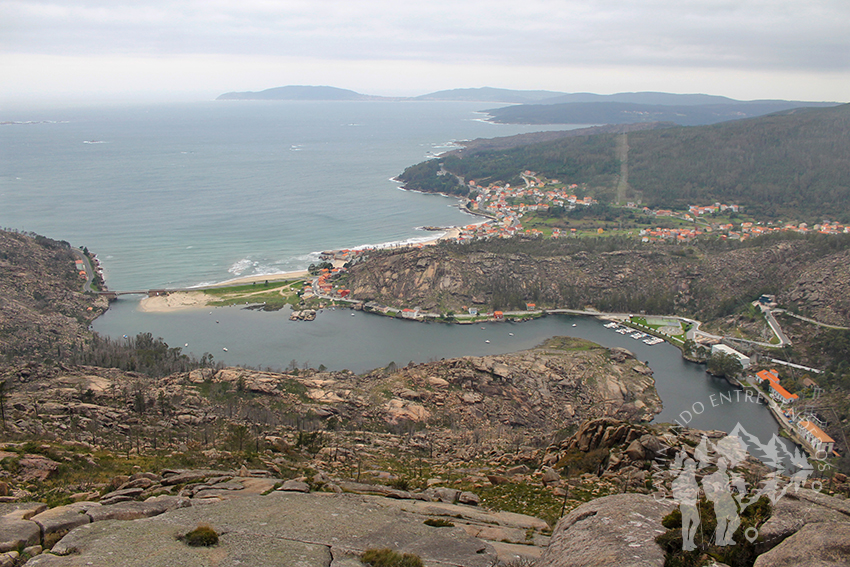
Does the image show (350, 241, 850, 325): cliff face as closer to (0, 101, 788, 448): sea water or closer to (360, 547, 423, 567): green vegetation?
(0, 101, 788, 448): sea water

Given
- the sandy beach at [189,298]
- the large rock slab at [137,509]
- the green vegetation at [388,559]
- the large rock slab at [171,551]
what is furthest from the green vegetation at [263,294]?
the green vegetation at [388,559]

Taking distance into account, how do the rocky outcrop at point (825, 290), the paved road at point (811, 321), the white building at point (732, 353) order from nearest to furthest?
1. the white building at point (732, 353)
2. the paved road at point (811, 321)
3. the rocky outcrop at point (825, 290)

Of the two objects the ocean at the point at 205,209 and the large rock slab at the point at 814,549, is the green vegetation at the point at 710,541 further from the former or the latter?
the ocean at the point at 205,209

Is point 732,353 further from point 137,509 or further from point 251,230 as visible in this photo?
point 251,230

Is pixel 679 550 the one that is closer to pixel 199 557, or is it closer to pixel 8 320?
pixel 199 557

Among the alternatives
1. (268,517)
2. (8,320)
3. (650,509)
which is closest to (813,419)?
(650,509)

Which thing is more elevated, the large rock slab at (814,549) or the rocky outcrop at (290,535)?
the large rock slab at (814,549)
